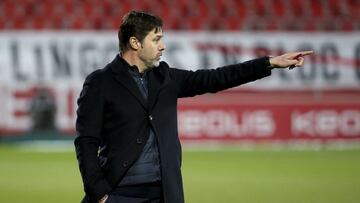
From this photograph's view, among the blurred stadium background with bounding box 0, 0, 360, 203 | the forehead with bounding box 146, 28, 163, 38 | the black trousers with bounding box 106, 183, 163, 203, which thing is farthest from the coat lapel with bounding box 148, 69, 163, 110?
the blurred stadium background with bounding box 0, 0, 360, 203

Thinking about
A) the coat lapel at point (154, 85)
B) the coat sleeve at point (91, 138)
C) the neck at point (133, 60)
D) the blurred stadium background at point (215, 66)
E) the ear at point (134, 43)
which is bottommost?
the coat sleeve at point (91, 138)

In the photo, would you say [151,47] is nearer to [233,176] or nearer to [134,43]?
[134,43]

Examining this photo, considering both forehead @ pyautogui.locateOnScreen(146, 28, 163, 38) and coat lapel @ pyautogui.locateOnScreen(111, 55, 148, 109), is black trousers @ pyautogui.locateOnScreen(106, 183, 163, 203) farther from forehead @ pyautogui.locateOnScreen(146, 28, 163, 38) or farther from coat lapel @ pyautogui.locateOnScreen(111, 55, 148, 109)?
forehead @ pyautogui.locateOnScreen(146, 28, 163, 38)

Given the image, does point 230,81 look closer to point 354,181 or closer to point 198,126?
point 354,181

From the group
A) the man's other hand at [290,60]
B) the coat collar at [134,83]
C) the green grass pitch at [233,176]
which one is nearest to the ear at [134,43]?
the coat collar at [134,83]

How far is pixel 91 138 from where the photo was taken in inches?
172

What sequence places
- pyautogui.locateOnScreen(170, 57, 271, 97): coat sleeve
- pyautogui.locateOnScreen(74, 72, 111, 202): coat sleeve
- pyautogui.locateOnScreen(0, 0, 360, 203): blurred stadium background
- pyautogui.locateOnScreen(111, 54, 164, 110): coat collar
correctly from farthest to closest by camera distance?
pyautogui.locateOnScreen(0, 0, 360, 203): blurred stadium background < pyautogui.locateOnScreen(170, 57, 271, 97): coat sleeve < pyautogui.locateOnScreen(111, 54, 164, 110): coat collar < pyautogui.locateOnScreen(74, 72, 111, 202): coat sleeve

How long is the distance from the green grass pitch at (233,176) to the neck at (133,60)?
442 centimetres

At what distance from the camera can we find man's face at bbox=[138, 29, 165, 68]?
4.45 m

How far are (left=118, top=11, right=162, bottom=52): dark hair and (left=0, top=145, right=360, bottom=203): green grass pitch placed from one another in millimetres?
4562

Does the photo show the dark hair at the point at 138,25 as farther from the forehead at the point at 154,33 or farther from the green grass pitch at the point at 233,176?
the green grass pitch at the point at 233,176

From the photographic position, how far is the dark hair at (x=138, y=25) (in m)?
4.41

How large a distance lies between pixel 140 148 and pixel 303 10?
42.6 ft

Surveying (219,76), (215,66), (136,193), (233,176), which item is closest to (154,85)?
(219,76)
